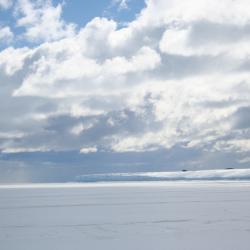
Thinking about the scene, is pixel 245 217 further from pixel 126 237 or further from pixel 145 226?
pixel 126 237

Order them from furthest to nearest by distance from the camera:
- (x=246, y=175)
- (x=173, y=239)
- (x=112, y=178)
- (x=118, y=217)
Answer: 1. (x=112, y=178)
2. (x=246, y=175)
3. (x=118, y=217)
4. (x=173, y=239)

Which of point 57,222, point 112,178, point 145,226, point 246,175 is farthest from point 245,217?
point 112,178

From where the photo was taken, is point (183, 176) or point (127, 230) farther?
point (183, 176)

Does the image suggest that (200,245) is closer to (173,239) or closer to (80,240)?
(173,239)

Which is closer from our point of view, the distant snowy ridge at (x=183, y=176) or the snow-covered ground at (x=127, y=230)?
the snow-covered ground at (x=127, y=230)

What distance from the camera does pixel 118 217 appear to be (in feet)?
40.9

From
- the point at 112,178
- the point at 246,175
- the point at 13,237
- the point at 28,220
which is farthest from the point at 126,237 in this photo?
the point at 112,178

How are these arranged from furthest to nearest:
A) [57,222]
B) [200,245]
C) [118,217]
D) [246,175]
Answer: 1. [246,175]
2. [118,217]
3. [57,222]
4. [200,245]

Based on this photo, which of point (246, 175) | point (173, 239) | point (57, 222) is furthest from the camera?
point (246, 175)

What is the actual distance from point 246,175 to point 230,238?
6884cm

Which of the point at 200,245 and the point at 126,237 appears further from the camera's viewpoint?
the point at 126,237

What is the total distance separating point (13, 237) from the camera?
351 inches

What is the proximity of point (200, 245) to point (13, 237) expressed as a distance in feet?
12.6

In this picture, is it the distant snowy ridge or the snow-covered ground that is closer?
the snow-covered ground
